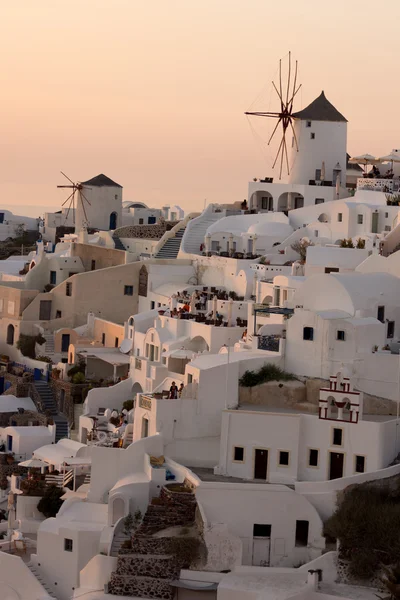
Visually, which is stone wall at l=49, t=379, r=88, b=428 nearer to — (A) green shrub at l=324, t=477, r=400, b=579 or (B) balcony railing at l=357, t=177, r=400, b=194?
(B) balcony railing at l=357, t=177, r=400, b=194

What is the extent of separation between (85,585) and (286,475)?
6.08 m

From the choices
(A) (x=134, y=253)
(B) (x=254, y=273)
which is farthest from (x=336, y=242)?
(A) (x=134, y=253)

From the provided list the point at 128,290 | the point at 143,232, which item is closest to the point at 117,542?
the point at 128,290

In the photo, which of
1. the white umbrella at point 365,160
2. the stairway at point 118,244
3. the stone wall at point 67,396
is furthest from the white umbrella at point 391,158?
the stone wall at point 67,396

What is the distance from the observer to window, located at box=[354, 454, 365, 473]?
46.7 meters

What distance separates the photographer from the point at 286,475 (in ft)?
155

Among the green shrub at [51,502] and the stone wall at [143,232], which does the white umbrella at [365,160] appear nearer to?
the stone wall at [143,232]

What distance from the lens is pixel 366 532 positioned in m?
44.5

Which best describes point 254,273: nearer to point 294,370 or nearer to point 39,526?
point 294,370

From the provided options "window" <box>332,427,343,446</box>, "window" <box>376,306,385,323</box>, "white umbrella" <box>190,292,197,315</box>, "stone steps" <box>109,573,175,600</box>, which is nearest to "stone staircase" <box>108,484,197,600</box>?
"stone steps" <box>109,573,175,600</box>

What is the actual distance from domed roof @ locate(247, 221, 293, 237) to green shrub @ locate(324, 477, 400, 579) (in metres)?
19.8

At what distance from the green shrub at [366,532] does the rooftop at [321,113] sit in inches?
1046

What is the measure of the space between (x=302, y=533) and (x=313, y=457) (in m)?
2.45

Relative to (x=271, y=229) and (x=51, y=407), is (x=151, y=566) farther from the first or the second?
(x=271, y=229)
